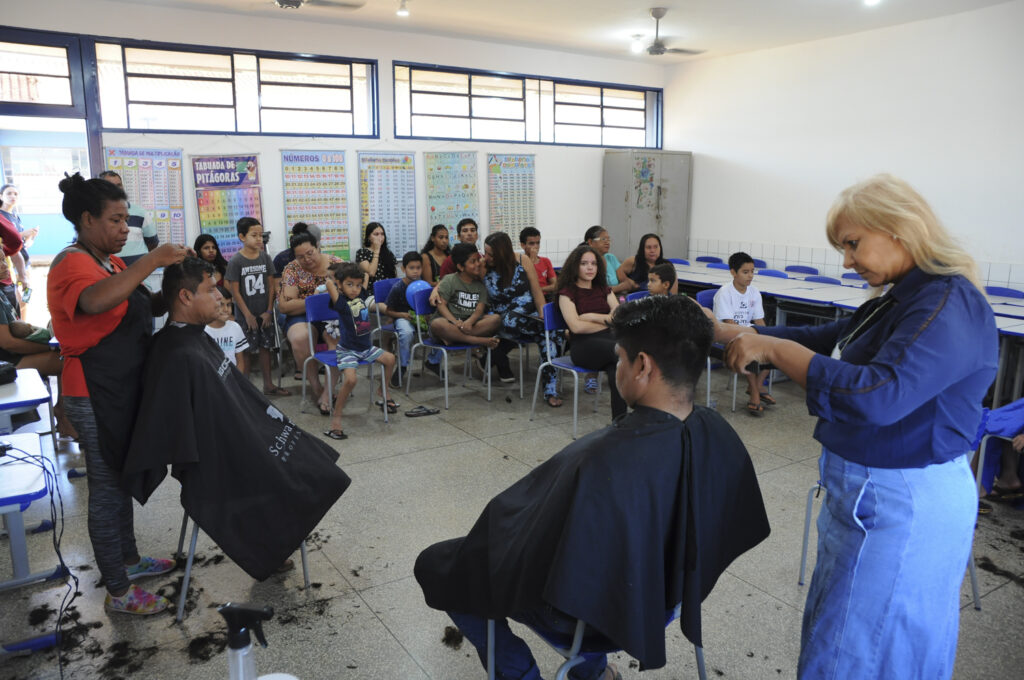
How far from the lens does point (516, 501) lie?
5.41 ft

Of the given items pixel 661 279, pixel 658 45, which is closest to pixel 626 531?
pixel 661 279

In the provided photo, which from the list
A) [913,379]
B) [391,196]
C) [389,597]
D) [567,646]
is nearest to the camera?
[913,379]

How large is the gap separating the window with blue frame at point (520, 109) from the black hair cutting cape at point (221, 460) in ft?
17.5

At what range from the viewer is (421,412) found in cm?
491

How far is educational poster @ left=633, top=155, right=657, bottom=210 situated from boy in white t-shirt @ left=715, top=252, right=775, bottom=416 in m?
3.49

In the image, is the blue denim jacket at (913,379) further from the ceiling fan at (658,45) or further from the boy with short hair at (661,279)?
the ceiling fan at (658,45)

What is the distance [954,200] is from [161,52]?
281 inches

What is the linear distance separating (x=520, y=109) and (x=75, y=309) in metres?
6.47

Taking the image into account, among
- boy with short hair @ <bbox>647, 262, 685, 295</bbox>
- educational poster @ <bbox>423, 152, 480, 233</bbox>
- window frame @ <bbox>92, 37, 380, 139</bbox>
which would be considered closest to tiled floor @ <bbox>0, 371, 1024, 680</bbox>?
boy with short hair @ <bbox>647, 262, 685, 295</bbox>

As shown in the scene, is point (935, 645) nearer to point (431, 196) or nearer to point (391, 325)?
point (391, 325)

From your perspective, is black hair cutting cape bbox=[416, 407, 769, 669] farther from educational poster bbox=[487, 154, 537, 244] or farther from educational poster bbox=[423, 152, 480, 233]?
educational poster bbox=[487, 154, 537, 244]

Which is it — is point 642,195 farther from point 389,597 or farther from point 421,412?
point 389,597

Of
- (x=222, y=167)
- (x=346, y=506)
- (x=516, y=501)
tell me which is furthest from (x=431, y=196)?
(x=516, y=501)

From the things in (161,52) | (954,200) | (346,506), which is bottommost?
(346,506)
